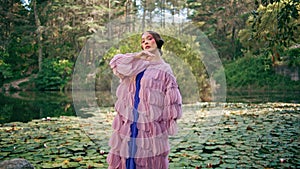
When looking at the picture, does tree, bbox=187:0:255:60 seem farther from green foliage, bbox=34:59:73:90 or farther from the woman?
the woman

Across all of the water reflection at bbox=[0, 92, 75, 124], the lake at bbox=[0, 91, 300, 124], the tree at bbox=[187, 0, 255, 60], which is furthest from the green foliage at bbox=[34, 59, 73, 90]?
the tree at bbox=[187, 0, 255, 60]

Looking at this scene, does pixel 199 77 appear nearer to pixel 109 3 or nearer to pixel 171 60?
pixel 171 60

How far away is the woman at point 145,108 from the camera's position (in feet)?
4.87

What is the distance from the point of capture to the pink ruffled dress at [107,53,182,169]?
1.48 metres

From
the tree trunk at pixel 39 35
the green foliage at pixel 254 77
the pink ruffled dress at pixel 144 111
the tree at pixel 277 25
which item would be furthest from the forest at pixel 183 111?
the green foliage at pixel 254 77

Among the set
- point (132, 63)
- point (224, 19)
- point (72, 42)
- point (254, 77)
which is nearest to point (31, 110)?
point (132, 63)

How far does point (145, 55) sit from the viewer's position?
5.07 ft

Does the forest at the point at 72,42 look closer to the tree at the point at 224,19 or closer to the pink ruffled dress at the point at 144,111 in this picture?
the tree at the point at 224,19

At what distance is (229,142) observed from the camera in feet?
11.0

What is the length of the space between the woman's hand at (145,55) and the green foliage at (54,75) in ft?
43.9

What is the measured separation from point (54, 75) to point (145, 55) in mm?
13707

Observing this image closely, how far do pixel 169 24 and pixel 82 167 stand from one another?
1373mm

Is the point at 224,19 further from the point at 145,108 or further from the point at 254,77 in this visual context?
the point at 145,108

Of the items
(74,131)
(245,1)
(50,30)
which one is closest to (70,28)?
(50,30)
